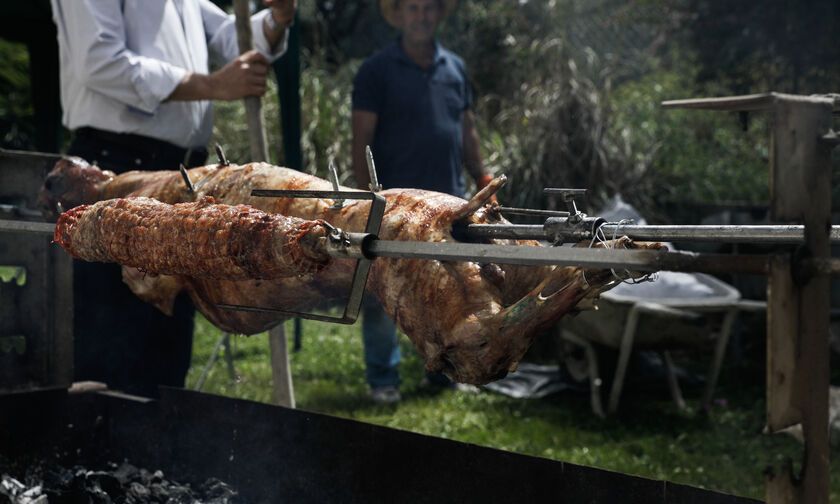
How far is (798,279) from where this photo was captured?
116 cm

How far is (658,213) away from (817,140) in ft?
19.7

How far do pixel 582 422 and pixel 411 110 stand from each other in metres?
2.24

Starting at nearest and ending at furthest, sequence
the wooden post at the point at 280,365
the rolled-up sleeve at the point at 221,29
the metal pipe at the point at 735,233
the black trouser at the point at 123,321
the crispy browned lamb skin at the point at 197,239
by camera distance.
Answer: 1. the metal pipe at the point at 735,233
2. the crispy browned lamb skin at the point at 197,239
3. the black trouser at the point at 123,321
4. the wooden post at the point at 280,365
5. the rolled-up sleeve at the point at 221,29

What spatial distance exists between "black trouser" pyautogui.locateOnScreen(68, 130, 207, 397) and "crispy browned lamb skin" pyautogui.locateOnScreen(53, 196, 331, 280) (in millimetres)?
1114

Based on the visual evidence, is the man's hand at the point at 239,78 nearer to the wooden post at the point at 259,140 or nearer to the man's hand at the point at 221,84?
the man's hand at the point at 221,84

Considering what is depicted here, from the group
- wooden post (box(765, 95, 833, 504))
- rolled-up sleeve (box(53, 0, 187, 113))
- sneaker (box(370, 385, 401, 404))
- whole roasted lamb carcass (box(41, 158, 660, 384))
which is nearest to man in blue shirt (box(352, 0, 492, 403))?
sneaker (box(370, 385, 401, 404))

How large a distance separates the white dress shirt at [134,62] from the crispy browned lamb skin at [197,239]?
0.94 meters

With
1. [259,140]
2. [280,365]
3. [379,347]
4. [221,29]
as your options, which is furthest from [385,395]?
[221,29]

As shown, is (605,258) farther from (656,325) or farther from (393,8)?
(393,8)

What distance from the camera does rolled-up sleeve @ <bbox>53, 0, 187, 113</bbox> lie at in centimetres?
284

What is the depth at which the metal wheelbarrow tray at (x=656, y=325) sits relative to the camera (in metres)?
4.41

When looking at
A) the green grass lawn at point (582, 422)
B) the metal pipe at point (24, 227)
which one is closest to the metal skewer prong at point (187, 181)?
the metal pipe at point (24, 227)

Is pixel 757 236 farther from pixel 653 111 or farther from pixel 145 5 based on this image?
pixel 653 111

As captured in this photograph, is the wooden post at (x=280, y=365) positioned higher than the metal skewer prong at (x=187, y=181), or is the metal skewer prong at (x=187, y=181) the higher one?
the metal skewer prong at (x=187, y=181)
